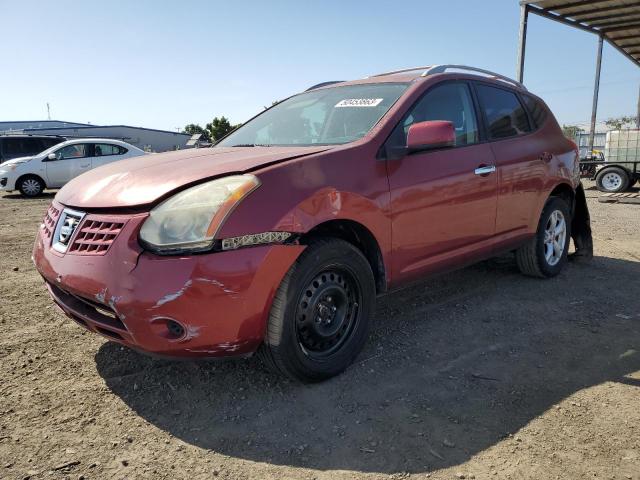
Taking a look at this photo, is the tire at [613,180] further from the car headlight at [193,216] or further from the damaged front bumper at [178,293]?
the car headlight at [193,216]

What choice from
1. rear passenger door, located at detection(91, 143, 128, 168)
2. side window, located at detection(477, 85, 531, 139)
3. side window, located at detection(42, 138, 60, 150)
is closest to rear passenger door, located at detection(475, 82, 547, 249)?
side window, located at detection(477, 85, 531, 139)

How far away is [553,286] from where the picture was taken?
14.8 feet

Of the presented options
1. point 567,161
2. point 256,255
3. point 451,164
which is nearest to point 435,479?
point 256,255

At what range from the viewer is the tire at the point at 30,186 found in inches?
514

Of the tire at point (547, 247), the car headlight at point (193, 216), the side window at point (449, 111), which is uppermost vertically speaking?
the side window at point (449, 111)

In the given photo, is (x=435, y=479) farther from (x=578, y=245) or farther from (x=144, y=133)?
(x=144, y=133)

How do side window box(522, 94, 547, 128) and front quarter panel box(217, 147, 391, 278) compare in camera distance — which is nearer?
front quarter panel box(217, 147, 391, 278)

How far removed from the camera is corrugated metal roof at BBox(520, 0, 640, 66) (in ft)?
36.6

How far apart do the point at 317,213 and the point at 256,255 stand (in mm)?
417

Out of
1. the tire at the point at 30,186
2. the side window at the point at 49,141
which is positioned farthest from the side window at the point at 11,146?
the tire at the point at 30,186

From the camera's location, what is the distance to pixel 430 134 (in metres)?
2.87

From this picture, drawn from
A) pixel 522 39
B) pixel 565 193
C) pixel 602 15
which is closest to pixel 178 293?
pixel 565 193

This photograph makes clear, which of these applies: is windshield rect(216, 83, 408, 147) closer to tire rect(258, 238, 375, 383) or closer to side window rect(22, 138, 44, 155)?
tire rect(258, 238, 375, 383)

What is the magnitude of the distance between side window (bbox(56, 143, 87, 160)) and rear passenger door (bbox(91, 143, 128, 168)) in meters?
0.28
